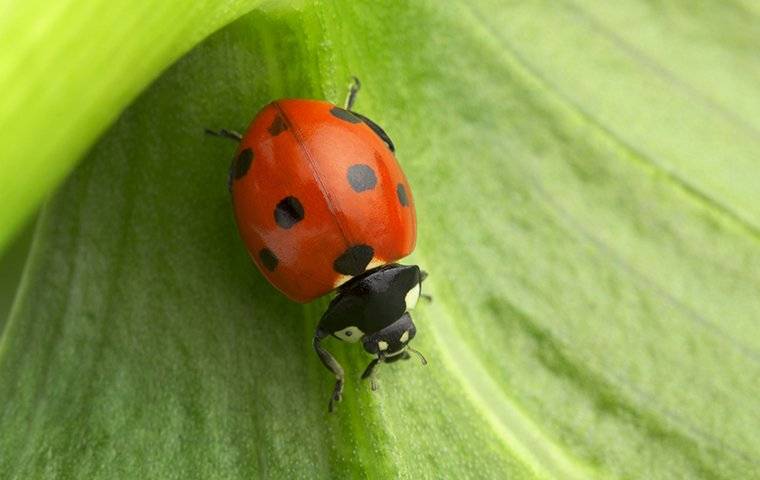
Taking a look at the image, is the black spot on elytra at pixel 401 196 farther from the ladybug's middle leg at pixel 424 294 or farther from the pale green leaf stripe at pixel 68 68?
the pale green leaf stripe at pixel 68 68

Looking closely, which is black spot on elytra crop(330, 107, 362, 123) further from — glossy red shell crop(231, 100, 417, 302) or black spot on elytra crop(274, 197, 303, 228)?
black spot on elytra crop(274, 197, 303, 228)

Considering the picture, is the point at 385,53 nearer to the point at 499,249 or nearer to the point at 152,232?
the point at 499,249

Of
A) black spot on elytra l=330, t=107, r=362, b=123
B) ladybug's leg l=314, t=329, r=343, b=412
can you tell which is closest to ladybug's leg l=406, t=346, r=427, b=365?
ladybug's leg l=314, t=329, r=343, b=412

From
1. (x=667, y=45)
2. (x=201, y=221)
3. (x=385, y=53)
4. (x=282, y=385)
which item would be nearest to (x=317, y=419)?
(x=282, y=385)

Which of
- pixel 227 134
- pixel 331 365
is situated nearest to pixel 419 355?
pixel 331 365

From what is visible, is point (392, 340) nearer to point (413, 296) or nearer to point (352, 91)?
point (413, 296)

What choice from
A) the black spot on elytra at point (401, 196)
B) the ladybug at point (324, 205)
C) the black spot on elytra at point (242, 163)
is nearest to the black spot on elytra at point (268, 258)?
the ladybug at point (324, 205)
